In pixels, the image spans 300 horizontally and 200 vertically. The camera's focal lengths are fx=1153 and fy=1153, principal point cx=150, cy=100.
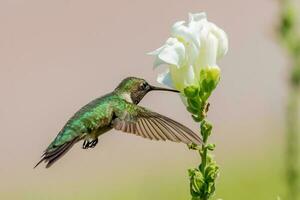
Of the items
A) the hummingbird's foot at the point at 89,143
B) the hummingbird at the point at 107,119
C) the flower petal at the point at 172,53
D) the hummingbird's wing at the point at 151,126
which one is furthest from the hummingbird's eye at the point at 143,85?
the flower petal at the point at 172,53

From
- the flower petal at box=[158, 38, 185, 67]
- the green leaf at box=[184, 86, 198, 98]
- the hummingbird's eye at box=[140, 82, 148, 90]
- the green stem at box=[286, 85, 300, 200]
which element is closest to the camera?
the flower petal at box=[158, 38, 185, 67]

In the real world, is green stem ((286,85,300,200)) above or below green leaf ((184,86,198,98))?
below

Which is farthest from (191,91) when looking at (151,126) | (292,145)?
(292,145)

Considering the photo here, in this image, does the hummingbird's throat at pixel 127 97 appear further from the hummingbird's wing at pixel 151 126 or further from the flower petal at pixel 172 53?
the flower petal at pixel 172 53

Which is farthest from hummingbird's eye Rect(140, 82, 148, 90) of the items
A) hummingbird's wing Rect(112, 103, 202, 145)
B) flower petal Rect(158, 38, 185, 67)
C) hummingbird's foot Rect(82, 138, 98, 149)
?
flower petal Rect(158, 38, 185, 67)

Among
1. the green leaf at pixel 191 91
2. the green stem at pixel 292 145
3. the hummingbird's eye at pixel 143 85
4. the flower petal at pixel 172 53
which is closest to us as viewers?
the flower petal at pixel 172 53

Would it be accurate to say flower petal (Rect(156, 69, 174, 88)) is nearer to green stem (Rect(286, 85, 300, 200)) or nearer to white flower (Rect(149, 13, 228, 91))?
white flower (Rect(149, 13, 228, 91))

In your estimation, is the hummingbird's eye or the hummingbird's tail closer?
the hummingbird's tail
